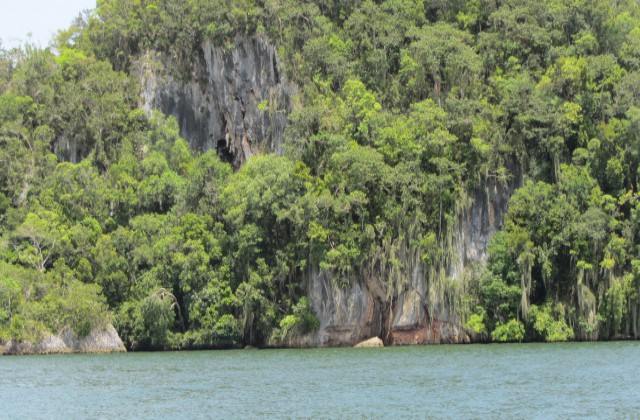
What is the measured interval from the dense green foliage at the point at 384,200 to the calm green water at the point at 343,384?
14.5 ft

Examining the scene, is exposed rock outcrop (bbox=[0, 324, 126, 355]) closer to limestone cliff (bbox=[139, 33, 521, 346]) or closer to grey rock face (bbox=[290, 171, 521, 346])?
limestone cliff (bbox=[139, 33, 521, 346])

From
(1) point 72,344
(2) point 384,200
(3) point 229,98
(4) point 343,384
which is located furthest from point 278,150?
(4) point 343,384

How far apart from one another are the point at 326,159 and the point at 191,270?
825 cm

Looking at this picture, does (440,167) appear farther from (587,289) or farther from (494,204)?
(587,289)

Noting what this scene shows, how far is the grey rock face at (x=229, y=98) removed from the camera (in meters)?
56.4

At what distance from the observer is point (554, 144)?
158 feet

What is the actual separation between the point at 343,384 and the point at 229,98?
30345 millimetres

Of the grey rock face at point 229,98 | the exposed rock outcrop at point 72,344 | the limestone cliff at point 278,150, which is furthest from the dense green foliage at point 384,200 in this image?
the grey rock face at point 229,98

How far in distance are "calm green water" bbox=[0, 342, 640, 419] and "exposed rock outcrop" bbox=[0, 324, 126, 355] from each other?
142 inches

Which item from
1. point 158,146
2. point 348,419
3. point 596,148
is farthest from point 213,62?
point 348,419

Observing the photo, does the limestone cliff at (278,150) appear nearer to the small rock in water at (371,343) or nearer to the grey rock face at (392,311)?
the grey rock face at (392,311)

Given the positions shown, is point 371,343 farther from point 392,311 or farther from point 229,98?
point 229,98

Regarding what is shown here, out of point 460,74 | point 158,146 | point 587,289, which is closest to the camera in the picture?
point 587,289

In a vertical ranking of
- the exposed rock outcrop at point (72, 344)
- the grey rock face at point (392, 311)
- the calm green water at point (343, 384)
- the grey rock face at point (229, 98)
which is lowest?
the calm green water at point (343, 384)
